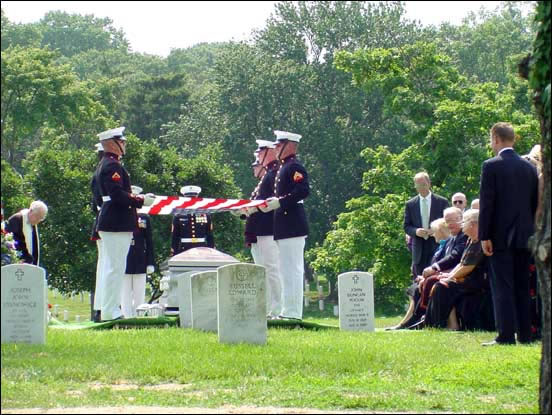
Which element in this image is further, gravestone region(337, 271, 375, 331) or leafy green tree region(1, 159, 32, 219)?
leafy green tree region(1, 159, 32, 219)

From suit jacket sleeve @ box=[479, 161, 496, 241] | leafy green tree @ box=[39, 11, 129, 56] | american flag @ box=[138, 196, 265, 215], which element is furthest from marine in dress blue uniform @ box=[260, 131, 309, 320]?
leafy green tree @ box=[39, 11, 129, 56]

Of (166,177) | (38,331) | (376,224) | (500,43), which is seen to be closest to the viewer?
(38,331)

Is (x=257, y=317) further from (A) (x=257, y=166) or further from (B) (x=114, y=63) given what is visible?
(B) (x=114, y=63)

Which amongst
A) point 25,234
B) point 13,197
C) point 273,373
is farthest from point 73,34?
point 273,373

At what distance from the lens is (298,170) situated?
1725 centimetres

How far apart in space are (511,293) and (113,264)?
215 inches

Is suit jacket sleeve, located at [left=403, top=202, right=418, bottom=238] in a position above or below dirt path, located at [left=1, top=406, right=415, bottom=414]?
above

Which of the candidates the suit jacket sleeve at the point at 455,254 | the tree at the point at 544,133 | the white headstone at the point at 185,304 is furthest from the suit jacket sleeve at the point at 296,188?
the tree at the point at 544,133

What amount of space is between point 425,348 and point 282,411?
4.93 m

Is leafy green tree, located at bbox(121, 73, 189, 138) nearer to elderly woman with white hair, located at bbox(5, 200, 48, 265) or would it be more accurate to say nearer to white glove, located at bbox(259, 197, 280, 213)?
elderly woman with white hair, located at bbox(5, 200, 48, 265)

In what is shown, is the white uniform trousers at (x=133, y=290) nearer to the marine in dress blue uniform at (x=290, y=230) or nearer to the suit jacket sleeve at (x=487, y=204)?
the marine in dress blue uniform at (x=290, y=230)

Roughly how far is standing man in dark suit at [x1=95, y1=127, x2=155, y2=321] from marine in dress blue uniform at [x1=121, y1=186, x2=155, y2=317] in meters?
3.31

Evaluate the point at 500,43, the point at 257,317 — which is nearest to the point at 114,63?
the point at 500,43

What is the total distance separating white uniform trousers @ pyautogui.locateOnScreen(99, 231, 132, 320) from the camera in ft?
55.0
